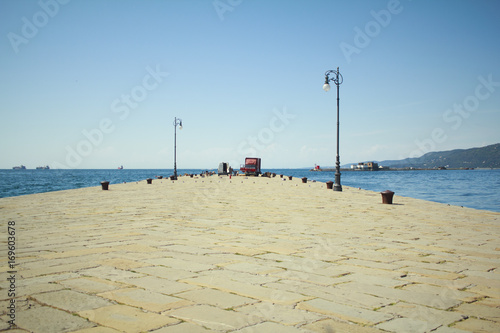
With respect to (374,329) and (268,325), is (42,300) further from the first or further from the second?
(374,329)

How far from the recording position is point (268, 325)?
278 cm

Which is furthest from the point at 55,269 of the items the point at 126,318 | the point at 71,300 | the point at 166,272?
the point at 126,318

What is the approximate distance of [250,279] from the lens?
3.94m

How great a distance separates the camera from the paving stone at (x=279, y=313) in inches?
113

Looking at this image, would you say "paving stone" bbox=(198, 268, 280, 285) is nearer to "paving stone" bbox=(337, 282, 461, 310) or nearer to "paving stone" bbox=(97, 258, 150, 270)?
"paving stone" bbox=(337, 282, 461, 310)

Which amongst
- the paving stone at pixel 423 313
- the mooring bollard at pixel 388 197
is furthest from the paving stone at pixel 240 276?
the mooring bollard at pixel 388 197

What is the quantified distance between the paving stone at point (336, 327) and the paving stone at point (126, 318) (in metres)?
1.09

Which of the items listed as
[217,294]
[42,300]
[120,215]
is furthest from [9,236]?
[217,294]

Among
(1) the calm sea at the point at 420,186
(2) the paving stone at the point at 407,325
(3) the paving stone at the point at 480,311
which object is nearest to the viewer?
(2) the paving stone at the point at 407,325

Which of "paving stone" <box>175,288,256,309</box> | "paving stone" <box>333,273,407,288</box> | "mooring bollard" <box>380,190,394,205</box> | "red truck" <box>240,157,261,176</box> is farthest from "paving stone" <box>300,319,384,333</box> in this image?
"red truck" <box>240,157,261,176</box>

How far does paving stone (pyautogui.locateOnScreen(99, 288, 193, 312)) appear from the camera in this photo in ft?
10.3

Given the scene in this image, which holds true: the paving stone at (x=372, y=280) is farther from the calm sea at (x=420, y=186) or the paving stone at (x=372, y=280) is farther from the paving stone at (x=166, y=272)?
the calm sea at (x=420, y=186)

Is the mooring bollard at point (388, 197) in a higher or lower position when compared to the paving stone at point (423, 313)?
higher

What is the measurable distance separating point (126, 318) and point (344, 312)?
185 cm
